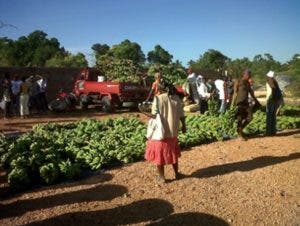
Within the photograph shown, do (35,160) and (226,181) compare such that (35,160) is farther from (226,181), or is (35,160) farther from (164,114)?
(226,181)

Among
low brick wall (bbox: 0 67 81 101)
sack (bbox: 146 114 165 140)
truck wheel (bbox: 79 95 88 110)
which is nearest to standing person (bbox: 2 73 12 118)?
truck wheel (bbox: 79 95 88 110)

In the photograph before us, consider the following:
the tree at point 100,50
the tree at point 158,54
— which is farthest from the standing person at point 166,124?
the tree at point 158,54

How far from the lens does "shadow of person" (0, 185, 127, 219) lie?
627cm

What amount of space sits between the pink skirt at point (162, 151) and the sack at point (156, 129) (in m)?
0.11

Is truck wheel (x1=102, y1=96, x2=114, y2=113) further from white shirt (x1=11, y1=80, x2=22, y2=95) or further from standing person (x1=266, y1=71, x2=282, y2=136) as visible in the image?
standing person (x1=266, y1=71, x2=282, y2=136)

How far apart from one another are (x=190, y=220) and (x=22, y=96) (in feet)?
41.4

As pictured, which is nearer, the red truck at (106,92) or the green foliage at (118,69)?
the red truck at (106,92)

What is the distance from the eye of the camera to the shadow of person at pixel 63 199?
20.6 feet

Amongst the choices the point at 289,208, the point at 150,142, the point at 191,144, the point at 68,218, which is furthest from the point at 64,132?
the point at 289,208

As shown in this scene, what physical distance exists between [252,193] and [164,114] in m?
1.96

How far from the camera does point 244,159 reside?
349 inches

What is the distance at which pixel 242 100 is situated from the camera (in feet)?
34.3

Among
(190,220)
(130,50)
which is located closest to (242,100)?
(190,220)

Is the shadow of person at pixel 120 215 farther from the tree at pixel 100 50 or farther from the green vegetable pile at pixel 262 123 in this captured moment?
the tree at pixel 100 50
